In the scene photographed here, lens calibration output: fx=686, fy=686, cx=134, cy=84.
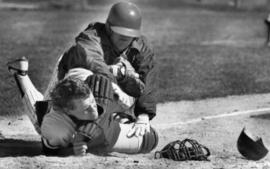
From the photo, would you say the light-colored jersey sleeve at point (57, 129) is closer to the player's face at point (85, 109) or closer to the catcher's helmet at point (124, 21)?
the player's face at point (85, 109)

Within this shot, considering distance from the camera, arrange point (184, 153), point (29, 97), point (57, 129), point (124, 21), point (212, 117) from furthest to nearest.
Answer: point (212, 117)
point (29, 97)
point (124, 21)
point (184, 153)
point (57, 129)

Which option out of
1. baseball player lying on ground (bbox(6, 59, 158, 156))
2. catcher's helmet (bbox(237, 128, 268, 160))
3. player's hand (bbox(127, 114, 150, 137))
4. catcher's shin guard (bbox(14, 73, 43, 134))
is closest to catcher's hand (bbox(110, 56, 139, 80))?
baseball player lying on ground (bbox(6, 59, 158, 156))

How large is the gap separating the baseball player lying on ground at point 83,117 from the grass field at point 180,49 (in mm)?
2469

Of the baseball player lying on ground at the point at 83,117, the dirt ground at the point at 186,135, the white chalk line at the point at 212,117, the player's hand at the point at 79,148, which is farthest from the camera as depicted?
the white chalk line at the point at 212,117

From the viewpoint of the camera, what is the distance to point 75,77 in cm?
536

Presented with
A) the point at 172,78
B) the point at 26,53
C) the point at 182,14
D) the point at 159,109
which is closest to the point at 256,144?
the point at 159,109

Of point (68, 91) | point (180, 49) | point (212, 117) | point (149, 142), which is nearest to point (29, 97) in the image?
point (68, 91)

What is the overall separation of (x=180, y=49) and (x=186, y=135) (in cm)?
945

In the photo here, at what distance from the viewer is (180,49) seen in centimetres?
1636

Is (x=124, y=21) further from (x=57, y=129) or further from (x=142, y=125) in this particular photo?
(x=57, y=129)

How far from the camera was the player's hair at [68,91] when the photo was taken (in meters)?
5.17

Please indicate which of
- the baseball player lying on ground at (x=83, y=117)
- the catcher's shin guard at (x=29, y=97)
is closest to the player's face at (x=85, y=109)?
the baseball player lying on ground at (x=83, y=117)

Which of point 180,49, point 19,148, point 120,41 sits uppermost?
point 120,41

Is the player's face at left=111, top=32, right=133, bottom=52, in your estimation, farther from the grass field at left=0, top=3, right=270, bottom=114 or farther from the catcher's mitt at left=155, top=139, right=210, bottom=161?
the grass field at left=0, top=3, right=270, bottom=114
